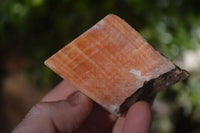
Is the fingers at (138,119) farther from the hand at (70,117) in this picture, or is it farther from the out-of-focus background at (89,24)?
the out-of-focus background at (89,24)

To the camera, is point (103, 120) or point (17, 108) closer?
point (103, 120)

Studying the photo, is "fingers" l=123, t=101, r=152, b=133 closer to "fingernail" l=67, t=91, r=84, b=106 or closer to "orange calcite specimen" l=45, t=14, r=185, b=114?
"orange calcite specimen" l=45, t=14, r=185, b=114

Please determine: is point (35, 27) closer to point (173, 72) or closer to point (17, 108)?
point (173, 72)

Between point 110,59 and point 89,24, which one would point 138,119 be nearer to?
point 110,59

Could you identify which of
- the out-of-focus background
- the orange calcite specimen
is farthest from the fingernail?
the out-of-focus background

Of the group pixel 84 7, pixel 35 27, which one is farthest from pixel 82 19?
pixel 35 27

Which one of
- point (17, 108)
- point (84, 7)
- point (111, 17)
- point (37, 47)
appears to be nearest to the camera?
point (111, 17)

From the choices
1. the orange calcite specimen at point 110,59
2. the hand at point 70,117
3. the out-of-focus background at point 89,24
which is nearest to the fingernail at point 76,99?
the hand at point 70,117
